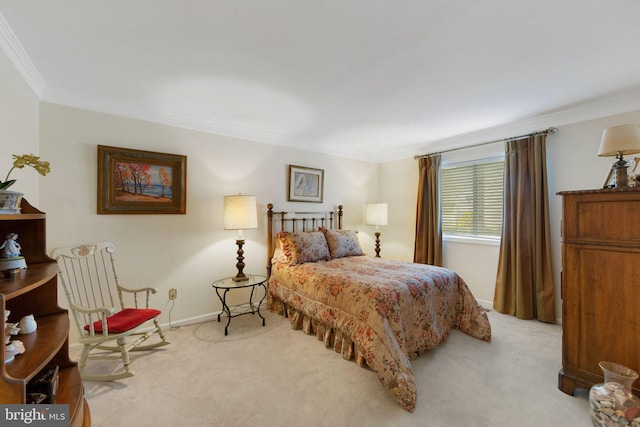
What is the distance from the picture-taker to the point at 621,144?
1.91m

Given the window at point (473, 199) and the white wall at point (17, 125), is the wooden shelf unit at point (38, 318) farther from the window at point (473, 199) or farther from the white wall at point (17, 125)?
the window at point (473, 199)

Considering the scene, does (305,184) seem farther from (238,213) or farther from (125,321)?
(125,321)

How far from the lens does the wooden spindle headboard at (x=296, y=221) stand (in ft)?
12.4

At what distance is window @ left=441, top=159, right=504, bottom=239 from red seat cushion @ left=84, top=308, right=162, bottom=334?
4.00 m

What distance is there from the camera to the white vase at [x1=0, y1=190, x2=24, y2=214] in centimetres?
125

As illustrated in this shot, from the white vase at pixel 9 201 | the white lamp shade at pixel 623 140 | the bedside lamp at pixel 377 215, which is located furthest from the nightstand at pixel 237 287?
the white lamp shade at pixel 623 140

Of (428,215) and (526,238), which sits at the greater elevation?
(428,215)

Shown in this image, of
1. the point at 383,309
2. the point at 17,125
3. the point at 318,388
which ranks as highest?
the point at 17,125

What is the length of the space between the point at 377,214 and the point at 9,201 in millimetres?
4047

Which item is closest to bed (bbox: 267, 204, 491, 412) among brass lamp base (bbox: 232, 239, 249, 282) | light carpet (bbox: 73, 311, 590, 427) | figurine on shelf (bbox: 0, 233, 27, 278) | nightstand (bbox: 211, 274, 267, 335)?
light carpet (bbox: 73, 311, 590, 427)

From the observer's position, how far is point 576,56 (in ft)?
6.53

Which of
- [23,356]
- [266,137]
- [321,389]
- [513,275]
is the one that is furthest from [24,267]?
[513,275]

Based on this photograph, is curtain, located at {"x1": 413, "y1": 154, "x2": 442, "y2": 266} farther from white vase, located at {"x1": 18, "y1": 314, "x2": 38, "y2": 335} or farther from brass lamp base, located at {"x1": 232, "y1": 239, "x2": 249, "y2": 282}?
white vase, located at {"x1": 18, "y1": 314, "x2": 38, "y2": 335}

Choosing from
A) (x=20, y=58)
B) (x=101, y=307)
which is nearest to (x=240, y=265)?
(x=101, y=307)
